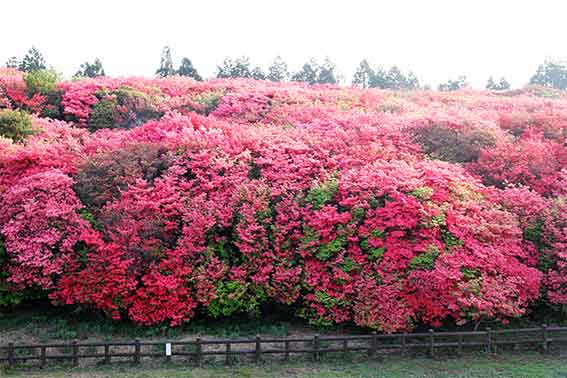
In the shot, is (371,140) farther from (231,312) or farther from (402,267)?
(231,312)

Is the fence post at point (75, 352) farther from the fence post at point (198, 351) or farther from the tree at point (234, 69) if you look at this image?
the tree at point (234, 69)

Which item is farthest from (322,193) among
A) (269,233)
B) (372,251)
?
(372,251)

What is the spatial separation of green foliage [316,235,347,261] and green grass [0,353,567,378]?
3.01m

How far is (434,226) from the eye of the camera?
46.1ft

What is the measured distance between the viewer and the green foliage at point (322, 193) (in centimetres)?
1508

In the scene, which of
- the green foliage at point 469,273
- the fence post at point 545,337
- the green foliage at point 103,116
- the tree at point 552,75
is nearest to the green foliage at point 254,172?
the green foliage at point 469,273

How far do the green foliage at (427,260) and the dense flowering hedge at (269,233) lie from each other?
39 mm

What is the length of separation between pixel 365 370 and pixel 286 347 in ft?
7.29

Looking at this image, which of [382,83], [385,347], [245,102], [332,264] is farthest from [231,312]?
[382,83]

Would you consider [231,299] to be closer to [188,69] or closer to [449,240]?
[449,240]

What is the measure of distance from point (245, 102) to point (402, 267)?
17295mm

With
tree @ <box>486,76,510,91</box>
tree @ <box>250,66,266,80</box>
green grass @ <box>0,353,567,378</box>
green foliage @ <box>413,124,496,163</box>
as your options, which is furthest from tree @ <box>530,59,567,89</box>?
green grass @ <box>0,353,567,378</box>

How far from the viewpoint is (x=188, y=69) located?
47781 millimetres

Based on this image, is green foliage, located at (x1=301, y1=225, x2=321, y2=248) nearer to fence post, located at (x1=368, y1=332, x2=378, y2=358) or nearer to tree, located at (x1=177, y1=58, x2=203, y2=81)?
fence post, located at (x1=368, y1=332, x2=378, y2=358)
